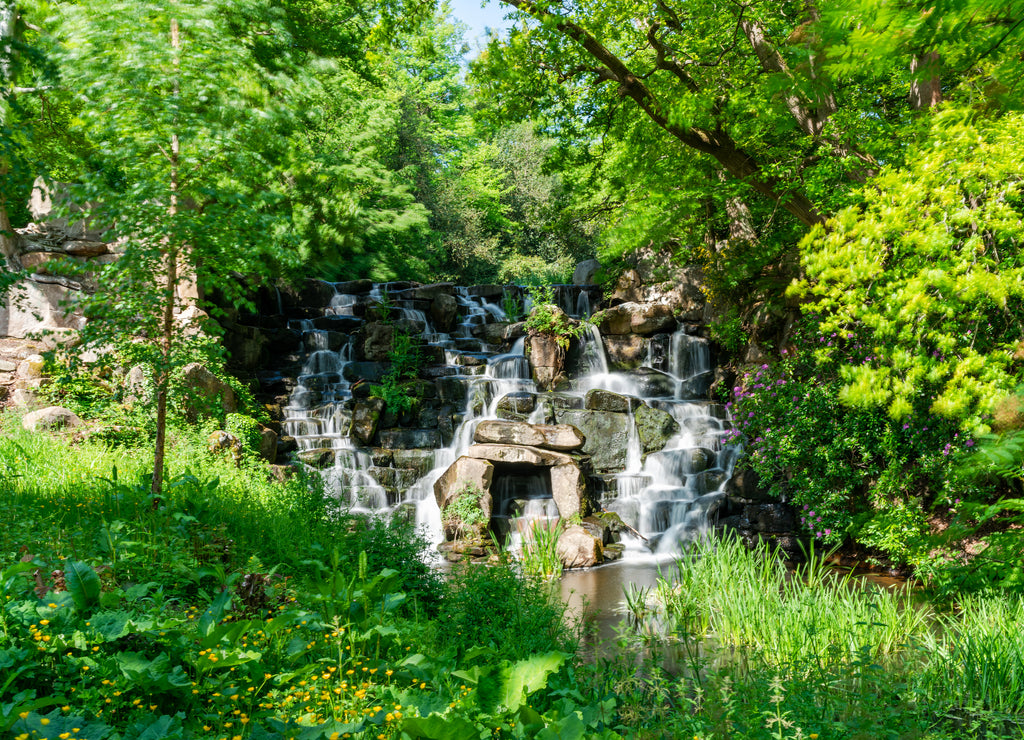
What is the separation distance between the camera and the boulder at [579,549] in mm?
9133

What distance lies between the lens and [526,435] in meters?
10.7

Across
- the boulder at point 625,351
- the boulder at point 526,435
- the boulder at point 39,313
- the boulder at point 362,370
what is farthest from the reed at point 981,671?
the boulder at point 39,313

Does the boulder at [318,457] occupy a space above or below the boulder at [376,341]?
below

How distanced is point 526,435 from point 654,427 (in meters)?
2.57

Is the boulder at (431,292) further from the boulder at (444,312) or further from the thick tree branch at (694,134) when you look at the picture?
the thick tree branch at (694,134)

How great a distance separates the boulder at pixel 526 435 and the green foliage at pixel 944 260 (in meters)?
5.57

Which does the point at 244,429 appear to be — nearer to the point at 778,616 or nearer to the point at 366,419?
the point at 366,419

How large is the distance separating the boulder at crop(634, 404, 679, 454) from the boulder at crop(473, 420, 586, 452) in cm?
146

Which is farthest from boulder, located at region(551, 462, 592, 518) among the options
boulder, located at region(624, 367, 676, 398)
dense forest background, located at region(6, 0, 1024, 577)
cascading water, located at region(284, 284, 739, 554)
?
boulder, located at region(624, 367, 676, 398)

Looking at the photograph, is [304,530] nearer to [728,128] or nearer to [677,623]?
[677,623]

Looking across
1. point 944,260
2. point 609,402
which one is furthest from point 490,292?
point 944,260

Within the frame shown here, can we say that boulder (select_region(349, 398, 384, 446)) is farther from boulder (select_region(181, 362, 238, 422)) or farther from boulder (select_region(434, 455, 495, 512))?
boulder (select_region(434, 455, 495, 512))

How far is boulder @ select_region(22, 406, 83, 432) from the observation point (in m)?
8.38

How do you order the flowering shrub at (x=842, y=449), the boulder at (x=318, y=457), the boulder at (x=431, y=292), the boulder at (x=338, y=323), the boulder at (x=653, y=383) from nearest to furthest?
the flowering shrub at (x=842, y=449) → the boulder at (x=318, y=457) → the boulder at (x=653, y=383) → the boulder at (x=338, y=323) → the boulder at (x=431, y=292)
